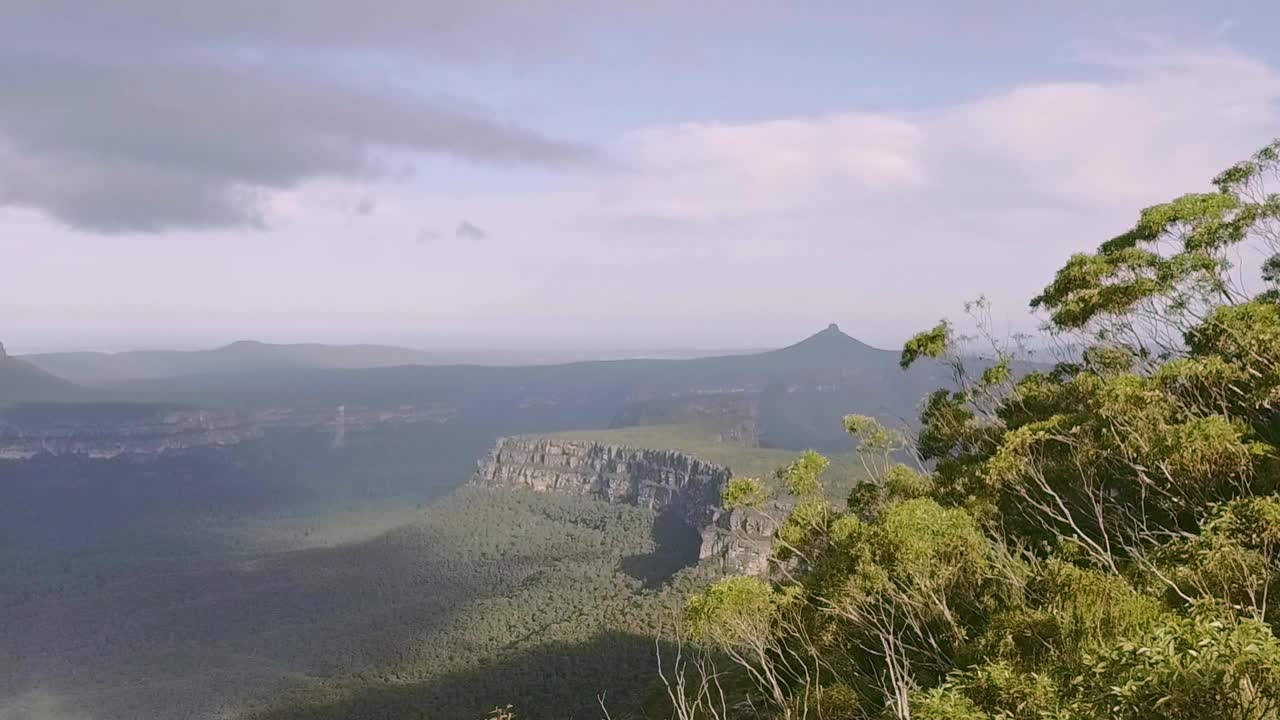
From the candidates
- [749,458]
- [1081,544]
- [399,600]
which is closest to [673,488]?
[749,458]

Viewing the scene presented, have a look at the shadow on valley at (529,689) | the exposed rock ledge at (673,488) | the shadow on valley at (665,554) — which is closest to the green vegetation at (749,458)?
the exposed rock ledge at (673,488)

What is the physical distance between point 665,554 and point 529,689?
69.4 metres

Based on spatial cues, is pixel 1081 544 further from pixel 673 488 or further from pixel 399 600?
pixel 673 488

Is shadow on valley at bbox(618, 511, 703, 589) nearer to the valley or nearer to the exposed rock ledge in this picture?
the valley

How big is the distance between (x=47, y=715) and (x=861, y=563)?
107 meters

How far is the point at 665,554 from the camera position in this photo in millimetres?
137750

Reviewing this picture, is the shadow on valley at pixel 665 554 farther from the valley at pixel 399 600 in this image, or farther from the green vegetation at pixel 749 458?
the green vegetation at pixel 749 458

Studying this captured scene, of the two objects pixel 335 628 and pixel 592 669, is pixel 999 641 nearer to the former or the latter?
pixel 592 669

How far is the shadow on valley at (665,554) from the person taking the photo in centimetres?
12219

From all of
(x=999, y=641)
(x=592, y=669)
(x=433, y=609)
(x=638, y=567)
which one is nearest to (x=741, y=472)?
(x=638, y=567)

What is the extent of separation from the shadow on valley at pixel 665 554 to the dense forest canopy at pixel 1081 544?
92.6 metres

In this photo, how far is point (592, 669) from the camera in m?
73.4

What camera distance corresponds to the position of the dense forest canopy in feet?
27.1

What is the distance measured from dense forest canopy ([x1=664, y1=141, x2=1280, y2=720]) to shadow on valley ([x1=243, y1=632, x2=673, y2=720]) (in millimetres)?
39771
